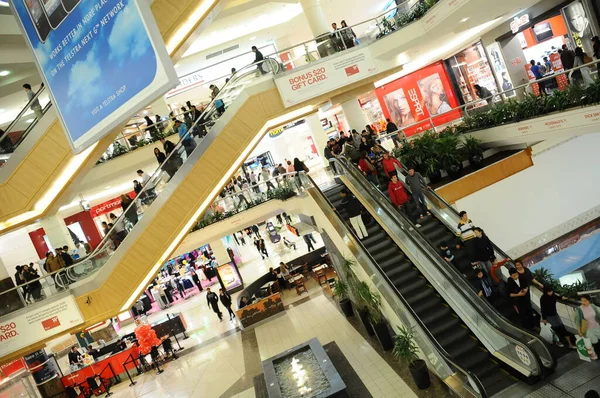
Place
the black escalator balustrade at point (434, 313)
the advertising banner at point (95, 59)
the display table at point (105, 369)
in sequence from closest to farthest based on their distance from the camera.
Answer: the advertising banner at point (95, 59)
the black escalator balustrade at point (434, 313)
the display table at point (105, 369)

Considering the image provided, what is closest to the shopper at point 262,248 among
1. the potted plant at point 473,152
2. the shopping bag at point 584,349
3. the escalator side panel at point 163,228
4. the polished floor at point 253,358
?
the polished floor at point 253,358

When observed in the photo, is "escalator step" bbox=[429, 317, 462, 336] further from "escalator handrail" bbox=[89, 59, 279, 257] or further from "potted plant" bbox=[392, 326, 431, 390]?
"escalator handrail" bbox=[89, 59, 279, 257]

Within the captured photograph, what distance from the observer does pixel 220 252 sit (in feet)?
78.4

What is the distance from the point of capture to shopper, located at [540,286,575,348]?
8.30 meters

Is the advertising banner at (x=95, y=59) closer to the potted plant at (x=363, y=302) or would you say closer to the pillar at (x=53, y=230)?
the potted plant at (x=363, y=302)

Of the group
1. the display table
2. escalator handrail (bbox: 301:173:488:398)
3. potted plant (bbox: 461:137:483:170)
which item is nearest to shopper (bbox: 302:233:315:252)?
escalator handrail (bbox: 301:173:488:398)

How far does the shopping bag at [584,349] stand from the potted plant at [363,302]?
442 cm

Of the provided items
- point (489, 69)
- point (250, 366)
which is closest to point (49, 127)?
point (250, 366)

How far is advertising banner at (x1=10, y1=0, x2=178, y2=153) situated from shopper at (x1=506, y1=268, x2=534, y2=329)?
6797 millimetres

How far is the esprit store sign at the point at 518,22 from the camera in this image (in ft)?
55.4

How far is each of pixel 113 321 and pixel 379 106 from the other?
17.3 metres

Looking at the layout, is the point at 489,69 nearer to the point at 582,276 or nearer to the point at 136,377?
the point at 582,276

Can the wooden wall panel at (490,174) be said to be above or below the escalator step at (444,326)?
above

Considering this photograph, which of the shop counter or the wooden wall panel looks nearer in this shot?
the wooden wall panel
